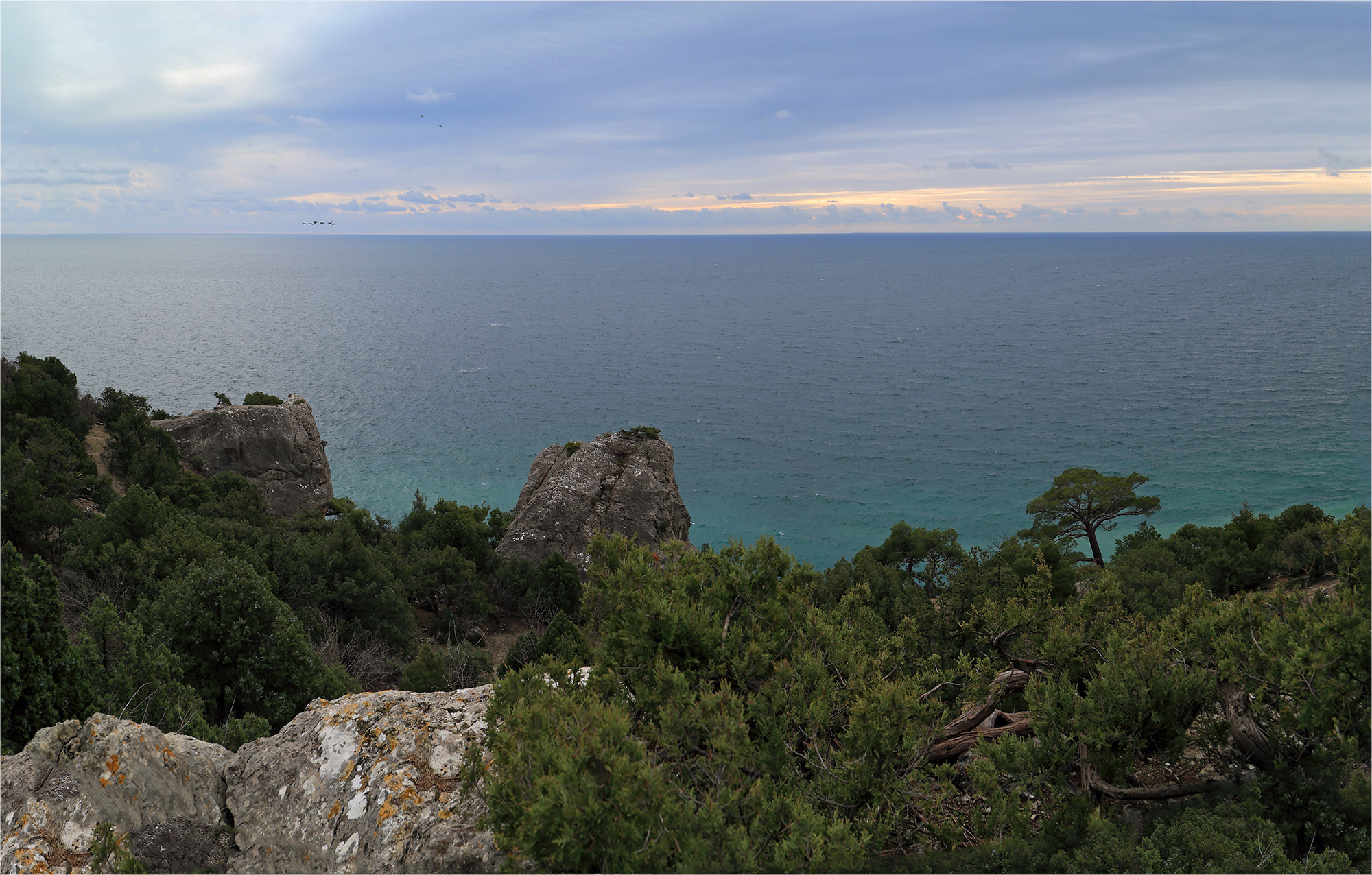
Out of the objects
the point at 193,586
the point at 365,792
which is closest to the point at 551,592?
the point at 193,586

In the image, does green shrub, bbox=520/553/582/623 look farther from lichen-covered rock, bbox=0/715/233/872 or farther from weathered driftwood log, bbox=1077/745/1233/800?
weathered driftwood log, bbox=1077/745/1233/800

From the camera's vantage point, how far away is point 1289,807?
5.93 m

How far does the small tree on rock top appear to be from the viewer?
35031 millimetres

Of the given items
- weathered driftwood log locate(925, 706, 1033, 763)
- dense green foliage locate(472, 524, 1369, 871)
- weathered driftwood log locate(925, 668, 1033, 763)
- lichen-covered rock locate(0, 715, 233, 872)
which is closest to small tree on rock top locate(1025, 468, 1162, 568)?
weathered driftwood log locate(925, 668, 1033, 763)

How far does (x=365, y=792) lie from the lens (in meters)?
6.76

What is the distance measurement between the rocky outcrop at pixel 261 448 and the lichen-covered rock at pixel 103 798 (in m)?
37.3

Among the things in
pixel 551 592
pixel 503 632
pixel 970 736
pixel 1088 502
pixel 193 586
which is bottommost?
pixel 503 632

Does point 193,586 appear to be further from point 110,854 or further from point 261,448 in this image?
point 261,448

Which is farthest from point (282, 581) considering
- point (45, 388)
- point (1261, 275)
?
point (1261, 275)

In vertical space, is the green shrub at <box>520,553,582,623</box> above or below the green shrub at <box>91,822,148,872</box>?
below

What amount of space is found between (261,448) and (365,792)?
4110 centimetres

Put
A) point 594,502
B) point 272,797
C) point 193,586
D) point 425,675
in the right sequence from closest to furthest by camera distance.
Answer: point 272,797, point 193,586, point 425,675, point 594,502

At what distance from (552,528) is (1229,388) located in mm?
85309

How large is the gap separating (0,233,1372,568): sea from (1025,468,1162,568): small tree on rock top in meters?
9.96
